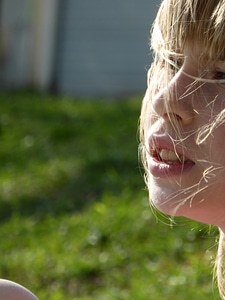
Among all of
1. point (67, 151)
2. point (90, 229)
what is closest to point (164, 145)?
point (90, 229)

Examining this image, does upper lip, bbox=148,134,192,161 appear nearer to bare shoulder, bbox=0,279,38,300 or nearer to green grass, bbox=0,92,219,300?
bare shoulder, bbox=0,279,38,300

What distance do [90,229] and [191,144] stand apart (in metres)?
3.02

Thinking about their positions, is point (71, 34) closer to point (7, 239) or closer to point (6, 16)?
point (6, 16)

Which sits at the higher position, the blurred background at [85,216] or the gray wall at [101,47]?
the blurred background at [85,216]

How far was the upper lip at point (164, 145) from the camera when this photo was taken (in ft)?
5.93

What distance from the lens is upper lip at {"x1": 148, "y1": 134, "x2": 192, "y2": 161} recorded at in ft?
5.93

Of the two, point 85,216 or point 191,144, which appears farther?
point 85,216

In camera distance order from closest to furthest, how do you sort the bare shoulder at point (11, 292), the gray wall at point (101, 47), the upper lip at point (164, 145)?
the bare shoulder at point (11, 292), the upper lip at point (164, 145), the gray wall at point (101, 47)

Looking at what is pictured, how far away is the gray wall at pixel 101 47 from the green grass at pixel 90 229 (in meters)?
5.21

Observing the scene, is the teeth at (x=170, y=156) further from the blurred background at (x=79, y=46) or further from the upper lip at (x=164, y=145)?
the blurred background at (x=79, y=46)

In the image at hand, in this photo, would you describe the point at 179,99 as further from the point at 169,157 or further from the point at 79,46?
the point at 79,46

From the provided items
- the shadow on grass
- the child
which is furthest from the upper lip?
the shadow on grass

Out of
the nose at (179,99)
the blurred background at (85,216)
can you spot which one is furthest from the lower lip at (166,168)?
the blurred background at (85,216)

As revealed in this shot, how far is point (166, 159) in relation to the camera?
1875mm
